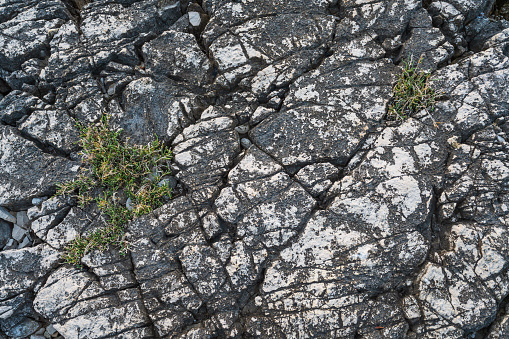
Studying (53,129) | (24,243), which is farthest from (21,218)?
(53,129)

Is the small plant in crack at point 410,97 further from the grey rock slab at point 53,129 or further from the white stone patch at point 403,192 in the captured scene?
the grey rock slab at point 53,129

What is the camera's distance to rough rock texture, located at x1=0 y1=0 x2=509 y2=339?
3.68m

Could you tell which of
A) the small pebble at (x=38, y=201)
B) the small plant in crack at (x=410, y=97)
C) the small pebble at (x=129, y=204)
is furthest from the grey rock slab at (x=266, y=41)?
the small pebble at (x=38, y=201)

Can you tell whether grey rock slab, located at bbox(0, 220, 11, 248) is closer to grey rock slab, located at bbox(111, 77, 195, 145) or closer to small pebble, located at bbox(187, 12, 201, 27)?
grey rock slab, located at bbox(111, 77, 195, 145)

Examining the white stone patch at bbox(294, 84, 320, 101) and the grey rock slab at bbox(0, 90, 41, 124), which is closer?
the white stone patch at bbox(294, 84, 320, 101)

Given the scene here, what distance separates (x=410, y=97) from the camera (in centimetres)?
402

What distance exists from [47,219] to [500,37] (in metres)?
6.18

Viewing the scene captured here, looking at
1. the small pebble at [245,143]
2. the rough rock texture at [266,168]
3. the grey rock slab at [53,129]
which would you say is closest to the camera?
the rough rock texture at [266,168]

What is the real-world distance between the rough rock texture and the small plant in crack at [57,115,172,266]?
0.13 metres

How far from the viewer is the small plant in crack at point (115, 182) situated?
13.0 feet

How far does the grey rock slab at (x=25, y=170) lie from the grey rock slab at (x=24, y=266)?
2.09 feet

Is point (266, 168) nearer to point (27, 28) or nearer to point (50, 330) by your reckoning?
point (50, 330)

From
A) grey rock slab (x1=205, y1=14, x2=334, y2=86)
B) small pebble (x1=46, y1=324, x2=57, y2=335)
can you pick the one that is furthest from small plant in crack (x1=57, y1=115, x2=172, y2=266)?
grey rock slab (x1=205, y1=14, x2=334, y2=86)

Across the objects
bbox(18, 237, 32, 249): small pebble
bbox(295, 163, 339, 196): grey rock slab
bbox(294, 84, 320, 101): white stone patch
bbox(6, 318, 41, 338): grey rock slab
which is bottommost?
bbox(295, 163, 339, 196): grey rock slab
